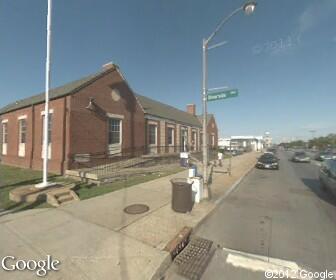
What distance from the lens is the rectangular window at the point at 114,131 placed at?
15.4m

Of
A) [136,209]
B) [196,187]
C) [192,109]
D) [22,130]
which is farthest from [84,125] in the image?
[192,109]

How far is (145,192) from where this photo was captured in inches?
340

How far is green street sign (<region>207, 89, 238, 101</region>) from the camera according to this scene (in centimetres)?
761

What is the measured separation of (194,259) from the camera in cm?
393

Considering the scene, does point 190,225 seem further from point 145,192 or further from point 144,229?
point 145,192

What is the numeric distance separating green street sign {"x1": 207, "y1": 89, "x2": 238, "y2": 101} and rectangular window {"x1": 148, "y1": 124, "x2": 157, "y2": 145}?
12.6m

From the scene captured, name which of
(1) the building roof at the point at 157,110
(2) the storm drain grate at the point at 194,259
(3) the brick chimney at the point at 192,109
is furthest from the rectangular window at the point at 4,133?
(3) the brick chimney at the point at 192,109

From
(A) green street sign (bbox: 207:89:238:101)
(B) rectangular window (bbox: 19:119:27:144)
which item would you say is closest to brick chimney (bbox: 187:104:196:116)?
(B) rectangular window (bbox: 19:119:27:144)

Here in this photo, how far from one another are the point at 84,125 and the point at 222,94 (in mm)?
9548

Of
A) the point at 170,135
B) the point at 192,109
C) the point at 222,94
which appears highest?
the point at 192,109

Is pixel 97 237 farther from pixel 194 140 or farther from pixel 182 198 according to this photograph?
pixel 194 140

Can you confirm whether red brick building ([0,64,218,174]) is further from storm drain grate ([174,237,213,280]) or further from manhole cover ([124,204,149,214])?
storm drain grate ([174,237,213,280])

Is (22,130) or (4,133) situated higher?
(22,130)

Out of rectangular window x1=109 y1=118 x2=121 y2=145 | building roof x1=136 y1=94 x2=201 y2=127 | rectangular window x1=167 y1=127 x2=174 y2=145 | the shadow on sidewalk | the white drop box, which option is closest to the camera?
the white drop box
